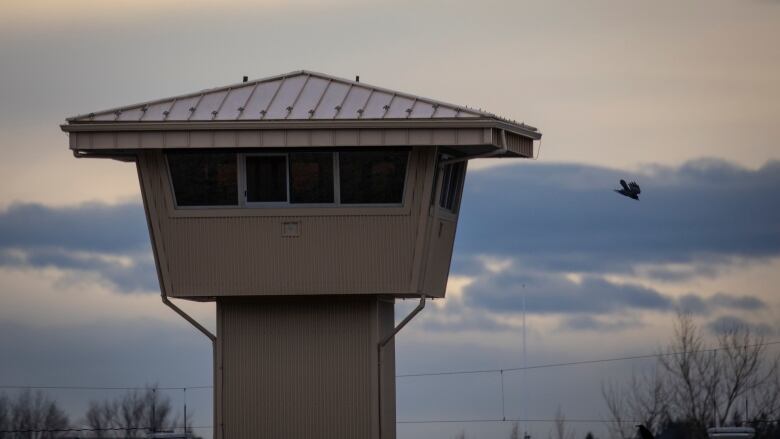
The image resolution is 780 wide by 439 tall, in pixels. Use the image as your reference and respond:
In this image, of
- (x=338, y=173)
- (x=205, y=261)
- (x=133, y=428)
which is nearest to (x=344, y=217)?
(x=338, y=173)

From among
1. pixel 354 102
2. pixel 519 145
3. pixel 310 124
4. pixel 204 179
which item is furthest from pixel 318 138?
pixel 519 145

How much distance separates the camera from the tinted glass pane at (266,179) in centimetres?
3972

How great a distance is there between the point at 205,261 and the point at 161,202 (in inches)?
67.4

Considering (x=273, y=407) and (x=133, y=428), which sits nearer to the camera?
(x=273, y=407)

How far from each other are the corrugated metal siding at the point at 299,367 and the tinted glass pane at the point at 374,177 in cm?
246

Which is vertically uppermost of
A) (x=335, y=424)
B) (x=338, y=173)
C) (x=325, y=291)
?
(x=338, y=173)

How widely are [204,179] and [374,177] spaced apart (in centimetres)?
398

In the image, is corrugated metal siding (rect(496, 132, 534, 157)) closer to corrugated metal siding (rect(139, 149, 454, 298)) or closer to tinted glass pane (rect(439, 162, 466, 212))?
tinted glass pane (rect(439, 162, 466, 212))

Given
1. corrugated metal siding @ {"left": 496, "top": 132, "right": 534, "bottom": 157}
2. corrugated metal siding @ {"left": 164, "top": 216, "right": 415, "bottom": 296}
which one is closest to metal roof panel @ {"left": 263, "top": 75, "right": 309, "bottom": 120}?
corrugated metal siding @ {"left": 164, "top": 216, "right": 415, "bottom": 296}

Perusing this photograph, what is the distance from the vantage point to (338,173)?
39.5 meters

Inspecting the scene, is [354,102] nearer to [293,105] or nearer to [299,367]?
[293,105]

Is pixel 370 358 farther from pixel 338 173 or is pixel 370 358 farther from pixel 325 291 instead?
pixel 338 173

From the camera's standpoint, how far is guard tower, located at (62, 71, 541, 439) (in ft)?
129

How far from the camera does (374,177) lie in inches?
1551
